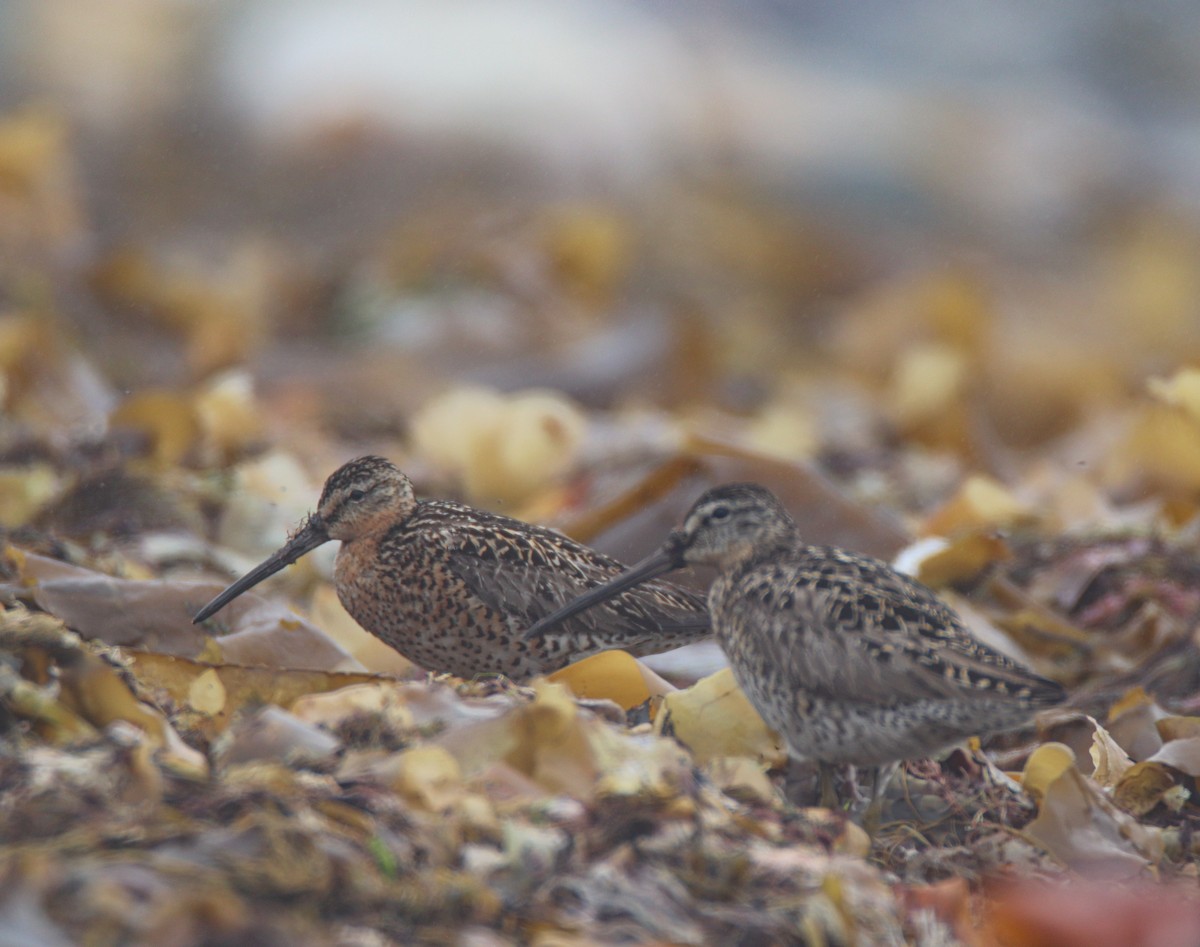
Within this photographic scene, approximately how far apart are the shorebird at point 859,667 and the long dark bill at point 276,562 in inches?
30.7

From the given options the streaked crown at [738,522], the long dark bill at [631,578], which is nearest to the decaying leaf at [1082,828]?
the streaked crown at [738,522]

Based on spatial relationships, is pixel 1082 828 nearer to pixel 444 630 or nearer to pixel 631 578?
pixel 631 578

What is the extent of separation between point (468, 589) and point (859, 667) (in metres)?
0.89

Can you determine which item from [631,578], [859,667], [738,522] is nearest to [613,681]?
[631,578]

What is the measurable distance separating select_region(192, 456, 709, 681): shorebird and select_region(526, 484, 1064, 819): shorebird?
46 centimetres

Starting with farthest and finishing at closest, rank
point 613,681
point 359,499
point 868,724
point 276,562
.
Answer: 1. point 359,499
2. point 276,562
3. point 613,681
4. point 868,724

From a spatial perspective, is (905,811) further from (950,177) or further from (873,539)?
(950,177)

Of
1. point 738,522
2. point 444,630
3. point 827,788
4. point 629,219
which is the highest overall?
point 738,522

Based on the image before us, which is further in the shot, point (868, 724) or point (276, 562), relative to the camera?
point (276, 562)

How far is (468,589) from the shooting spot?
108 inches

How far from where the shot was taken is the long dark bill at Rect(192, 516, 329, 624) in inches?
98.8

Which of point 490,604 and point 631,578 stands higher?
point 631,578

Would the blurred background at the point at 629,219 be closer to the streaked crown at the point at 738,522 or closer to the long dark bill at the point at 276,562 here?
the long dark bill at the point at 276,562

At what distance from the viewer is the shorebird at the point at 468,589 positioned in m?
2.74
